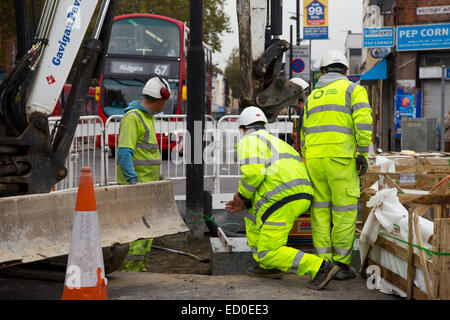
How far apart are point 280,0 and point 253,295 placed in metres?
3.89

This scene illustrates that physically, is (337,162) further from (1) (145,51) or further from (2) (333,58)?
(1) (145,51)

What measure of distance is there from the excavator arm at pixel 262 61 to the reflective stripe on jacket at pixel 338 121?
1152mm

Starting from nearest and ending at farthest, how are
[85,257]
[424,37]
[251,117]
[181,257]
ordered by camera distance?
[85,257] < [251,117] < [181,257] < [424,37]

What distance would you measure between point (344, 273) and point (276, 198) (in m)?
1.02

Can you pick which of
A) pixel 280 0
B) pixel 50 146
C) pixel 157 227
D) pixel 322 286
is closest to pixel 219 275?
pixel 157 227

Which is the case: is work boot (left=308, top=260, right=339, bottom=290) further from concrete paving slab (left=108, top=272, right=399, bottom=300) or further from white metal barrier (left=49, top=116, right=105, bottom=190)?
white metal barrier (left=49, top=116, right=105, bottom=190)

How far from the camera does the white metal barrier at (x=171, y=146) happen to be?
27.1 feet

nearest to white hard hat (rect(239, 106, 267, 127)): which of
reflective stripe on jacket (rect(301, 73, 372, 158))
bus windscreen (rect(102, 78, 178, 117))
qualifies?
reflective stripe on jacket (rect(301, 73, 372, 158))

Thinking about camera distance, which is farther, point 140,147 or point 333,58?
point 140,147

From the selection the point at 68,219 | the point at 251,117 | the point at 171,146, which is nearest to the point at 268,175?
the point at 251,117

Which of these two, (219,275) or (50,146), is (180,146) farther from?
(50,146)

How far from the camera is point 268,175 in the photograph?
5.25m

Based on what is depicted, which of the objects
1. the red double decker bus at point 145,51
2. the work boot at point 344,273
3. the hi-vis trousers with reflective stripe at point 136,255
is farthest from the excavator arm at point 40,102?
the red double decker bus at point 145,51

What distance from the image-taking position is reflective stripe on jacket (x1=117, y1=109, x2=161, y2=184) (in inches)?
236
